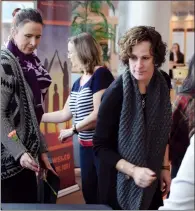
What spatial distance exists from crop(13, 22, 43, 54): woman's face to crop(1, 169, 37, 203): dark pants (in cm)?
56

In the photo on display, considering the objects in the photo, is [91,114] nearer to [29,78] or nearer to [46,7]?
[29,78]

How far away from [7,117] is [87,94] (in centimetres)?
63

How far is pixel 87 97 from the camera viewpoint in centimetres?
250

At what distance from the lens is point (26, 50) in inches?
81.6

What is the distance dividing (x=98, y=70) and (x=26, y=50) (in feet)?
1.79

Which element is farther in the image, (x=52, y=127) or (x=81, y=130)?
(x=52, y=127)

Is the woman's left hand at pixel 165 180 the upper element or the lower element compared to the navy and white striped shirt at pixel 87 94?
lower

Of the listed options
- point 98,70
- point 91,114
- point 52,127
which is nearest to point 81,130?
point 91,114

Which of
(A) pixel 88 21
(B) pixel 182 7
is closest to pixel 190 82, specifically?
(A) pixel 88 21

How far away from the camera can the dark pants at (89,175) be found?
261 cm

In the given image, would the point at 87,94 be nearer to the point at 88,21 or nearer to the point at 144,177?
the point at 144,177

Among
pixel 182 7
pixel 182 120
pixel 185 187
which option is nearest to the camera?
pixel 185 187

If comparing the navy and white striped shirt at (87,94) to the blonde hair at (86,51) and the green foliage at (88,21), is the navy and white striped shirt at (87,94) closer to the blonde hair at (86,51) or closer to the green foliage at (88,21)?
the blonde hair at (86,51)

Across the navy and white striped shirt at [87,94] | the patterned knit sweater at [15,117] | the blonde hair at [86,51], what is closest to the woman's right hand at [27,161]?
the patterned knit sweater at [15,117]
